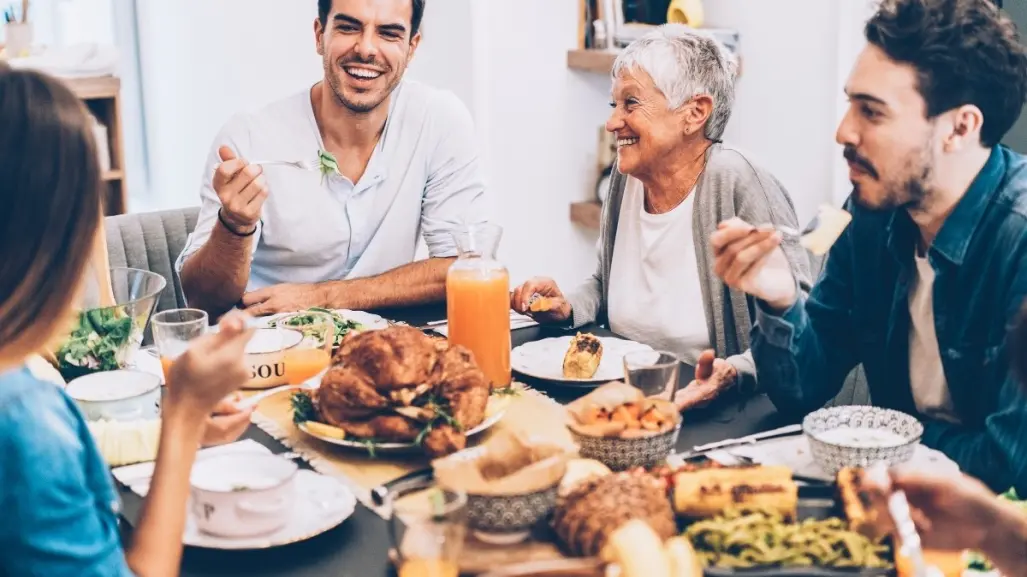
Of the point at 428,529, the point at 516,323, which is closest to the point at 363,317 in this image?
the point at 516,323

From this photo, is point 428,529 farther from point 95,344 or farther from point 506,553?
point 95,344

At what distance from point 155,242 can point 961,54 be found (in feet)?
6.21

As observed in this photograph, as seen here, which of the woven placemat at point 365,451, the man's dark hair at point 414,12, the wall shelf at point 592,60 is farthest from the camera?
the wall shelf at point 592,60

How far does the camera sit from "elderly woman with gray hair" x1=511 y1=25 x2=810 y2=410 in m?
2.29

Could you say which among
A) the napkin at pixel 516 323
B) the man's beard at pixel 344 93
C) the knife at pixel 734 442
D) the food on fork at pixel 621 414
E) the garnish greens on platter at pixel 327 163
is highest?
the man's beard at pixel 344 93

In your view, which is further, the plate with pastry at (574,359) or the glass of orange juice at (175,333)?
the plate with pastry at (574,359)

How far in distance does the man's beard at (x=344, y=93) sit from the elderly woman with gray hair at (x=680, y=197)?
56cm

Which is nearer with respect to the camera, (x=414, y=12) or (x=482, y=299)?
(x=482, y=299)

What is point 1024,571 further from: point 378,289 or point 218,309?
point 218,309

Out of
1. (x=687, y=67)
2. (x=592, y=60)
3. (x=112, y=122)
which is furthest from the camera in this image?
(x=112, y=122)

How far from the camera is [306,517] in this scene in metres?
1.32

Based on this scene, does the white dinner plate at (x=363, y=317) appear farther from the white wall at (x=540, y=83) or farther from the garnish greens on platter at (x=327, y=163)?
the white wall at (x=540, y=83)

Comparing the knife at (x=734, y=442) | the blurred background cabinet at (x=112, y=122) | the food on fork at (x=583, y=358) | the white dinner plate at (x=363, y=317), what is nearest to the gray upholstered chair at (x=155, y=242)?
the white dinner plate at (x=363, y=317)

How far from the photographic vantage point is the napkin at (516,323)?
2119mm
